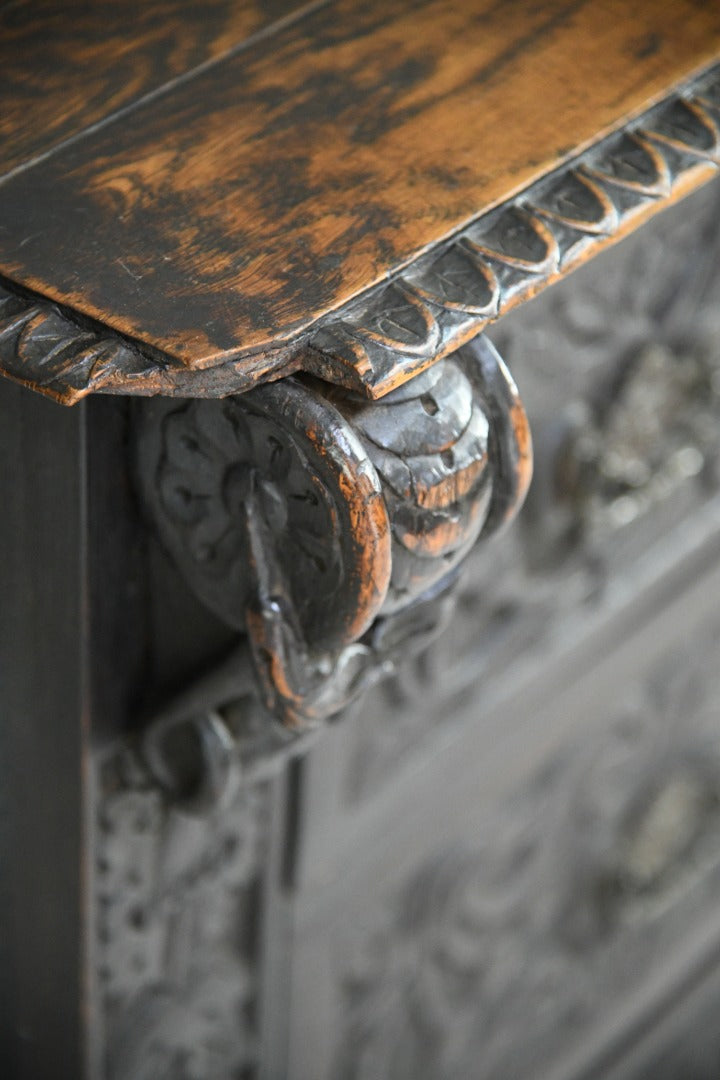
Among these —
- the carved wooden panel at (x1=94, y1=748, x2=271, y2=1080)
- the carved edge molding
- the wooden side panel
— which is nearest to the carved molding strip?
the carved edge molding

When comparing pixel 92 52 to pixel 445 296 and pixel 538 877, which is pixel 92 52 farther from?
pixel 538 877

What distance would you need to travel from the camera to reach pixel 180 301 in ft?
1.54

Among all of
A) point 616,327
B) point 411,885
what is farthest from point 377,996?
point 616,327

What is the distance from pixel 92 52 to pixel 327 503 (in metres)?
0.22

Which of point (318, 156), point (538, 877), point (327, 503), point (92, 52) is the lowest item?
point (538, 877)

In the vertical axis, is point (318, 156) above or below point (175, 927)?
above

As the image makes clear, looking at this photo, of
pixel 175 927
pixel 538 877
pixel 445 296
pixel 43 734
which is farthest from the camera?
pixel 538 877

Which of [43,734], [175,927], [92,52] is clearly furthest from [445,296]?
[175,927]

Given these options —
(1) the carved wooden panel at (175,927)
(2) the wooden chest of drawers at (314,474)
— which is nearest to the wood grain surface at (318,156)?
(2) the wooden chest of drawers at (314,474)

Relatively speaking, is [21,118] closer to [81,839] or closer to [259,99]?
[259,99]

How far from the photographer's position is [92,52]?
0.59m

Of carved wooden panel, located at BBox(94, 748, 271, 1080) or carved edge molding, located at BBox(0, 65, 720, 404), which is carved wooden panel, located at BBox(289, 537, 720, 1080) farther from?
carved edge molding, located at BBox(0, 65, 720, 404)

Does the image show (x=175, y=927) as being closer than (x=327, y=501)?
No

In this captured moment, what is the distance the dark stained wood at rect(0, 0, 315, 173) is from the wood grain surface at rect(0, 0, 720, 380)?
0.03 feet
